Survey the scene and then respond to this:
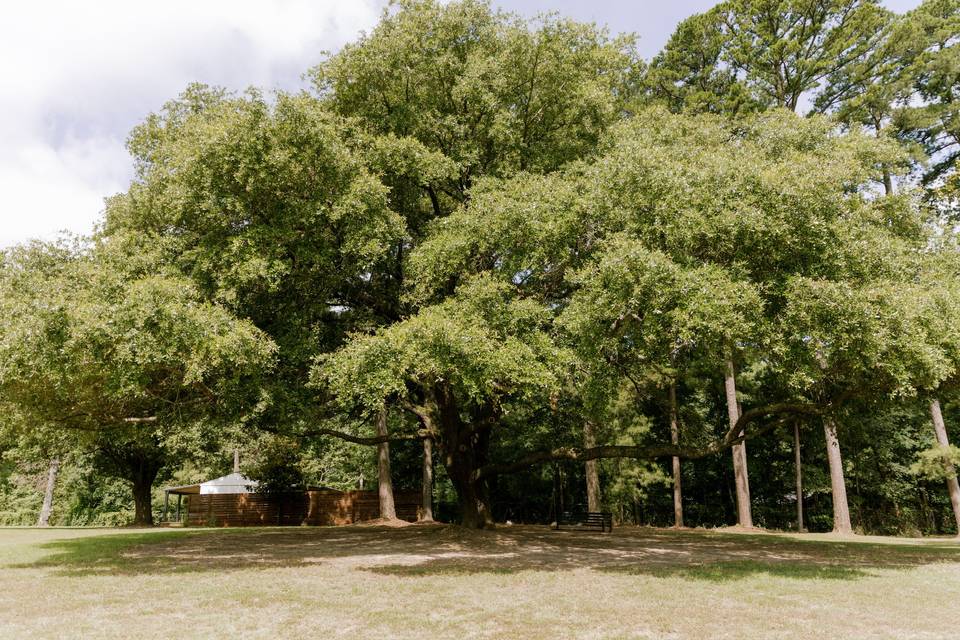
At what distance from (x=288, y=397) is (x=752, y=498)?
27.5 metres

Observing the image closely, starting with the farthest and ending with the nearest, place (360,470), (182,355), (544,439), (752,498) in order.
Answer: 1. (360,470)
2. (752,498)
3. (544,439)
4. (182,355)

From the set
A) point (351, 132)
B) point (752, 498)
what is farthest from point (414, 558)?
point (752, 498)

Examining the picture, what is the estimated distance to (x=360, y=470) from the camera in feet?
127

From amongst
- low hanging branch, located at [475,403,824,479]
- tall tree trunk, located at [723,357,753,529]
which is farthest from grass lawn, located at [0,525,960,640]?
tall tree trunk, located at [723,357,753,529]

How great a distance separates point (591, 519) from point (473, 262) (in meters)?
12.2

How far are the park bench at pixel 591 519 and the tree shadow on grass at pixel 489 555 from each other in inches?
91.8

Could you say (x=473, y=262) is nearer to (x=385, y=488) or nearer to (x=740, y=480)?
(x=385, y=488)

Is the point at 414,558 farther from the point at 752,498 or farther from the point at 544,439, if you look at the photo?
the point at 752,498

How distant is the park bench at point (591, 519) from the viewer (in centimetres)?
2119

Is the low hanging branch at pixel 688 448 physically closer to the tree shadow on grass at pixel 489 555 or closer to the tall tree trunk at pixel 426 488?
the tree shadow on grass at pixel 489 555

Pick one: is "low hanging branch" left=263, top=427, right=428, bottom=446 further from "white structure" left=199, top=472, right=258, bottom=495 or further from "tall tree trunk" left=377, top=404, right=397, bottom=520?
"white structure" left=199, top=472, right=258, bottom=495

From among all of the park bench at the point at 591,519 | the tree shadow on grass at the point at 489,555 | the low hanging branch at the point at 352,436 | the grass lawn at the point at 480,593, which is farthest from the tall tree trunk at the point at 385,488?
the grass lawn at the point at 480,593

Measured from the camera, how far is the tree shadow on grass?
10798 millimetres

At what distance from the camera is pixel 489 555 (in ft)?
42.7
